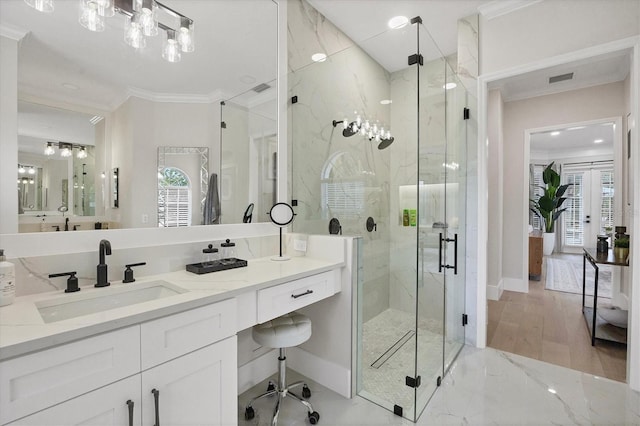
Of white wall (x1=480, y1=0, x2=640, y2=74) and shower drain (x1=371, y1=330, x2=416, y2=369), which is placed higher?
white wall (x1=480, y1=0, x2=640, y2=74)

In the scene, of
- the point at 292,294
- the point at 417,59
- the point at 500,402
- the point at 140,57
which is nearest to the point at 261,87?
the point at 140,57

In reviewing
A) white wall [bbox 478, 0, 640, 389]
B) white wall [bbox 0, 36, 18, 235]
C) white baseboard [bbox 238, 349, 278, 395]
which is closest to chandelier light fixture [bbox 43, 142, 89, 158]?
white wall [bbox 0, 36, 18, 235]

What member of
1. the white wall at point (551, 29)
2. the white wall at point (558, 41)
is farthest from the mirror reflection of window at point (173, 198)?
the white wall at point (551, 29)

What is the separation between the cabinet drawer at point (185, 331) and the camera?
1.00 meters

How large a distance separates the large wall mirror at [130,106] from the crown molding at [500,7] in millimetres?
1851

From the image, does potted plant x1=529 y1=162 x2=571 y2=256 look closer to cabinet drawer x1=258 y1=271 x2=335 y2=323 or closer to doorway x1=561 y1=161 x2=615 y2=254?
doorway x1=561 y1=161 x2=615 y2=254

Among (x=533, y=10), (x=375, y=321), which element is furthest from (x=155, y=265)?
(x=533, y=10)

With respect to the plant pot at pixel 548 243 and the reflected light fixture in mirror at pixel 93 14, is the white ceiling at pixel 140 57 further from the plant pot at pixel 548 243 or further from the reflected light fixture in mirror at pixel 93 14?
the plant pot at pixel 548 243

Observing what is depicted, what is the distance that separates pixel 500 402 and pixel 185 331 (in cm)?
192

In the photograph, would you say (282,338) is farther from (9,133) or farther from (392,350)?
(9,133)

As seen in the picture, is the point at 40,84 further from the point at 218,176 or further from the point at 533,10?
the point at 533,10

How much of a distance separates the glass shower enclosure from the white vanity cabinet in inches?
39.6

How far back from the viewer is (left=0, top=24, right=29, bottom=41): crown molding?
1186mm

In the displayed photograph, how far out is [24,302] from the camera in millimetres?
1109
